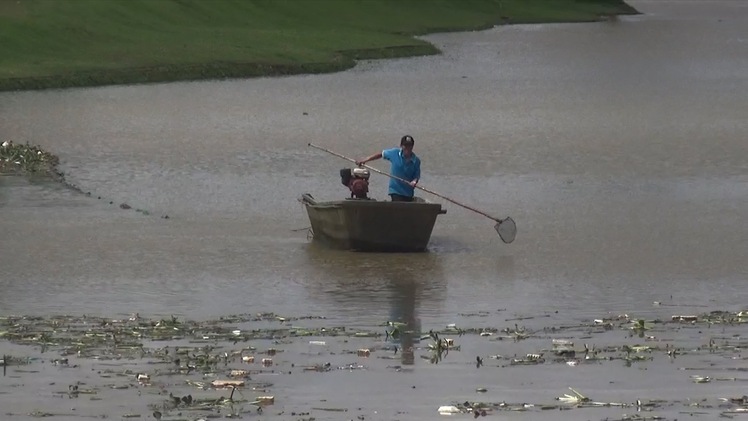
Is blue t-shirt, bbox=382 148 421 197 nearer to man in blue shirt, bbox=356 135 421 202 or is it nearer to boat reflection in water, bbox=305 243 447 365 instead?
man in blue shirt, bbox=356 135 421 202

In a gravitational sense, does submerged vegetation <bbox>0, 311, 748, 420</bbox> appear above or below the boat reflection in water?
below

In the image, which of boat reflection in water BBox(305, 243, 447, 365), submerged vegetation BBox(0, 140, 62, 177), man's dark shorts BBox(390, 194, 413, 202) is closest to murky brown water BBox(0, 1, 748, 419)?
boat reflection in water BBox(305, 243, 447, 365)

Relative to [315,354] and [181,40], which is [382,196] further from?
[181,40]

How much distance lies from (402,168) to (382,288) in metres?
2.81

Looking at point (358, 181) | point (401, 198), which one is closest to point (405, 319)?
point (358, 181)

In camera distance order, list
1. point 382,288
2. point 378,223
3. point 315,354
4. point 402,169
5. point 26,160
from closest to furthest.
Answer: point 315,354, point 382,288, point 378,223, point 402,169, point 26,160

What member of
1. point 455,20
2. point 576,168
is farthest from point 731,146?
point 455,20

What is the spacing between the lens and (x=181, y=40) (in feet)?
208

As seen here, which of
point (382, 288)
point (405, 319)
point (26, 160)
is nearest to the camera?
point (405, 319)

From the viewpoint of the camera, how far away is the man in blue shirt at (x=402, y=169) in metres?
22.1

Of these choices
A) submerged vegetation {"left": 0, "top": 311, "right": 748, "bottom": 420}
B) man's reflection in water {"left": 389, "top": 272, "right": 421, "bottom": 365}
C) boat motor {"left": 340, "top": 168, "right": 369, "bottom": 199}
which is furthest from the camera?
boat motor {"left": 340, "top": 168, "right": 369, "bottom": 199}

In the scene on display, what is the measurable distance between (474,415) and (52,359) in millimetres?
4114

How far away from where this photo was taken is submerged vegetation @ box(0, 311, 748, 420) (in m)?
13.7

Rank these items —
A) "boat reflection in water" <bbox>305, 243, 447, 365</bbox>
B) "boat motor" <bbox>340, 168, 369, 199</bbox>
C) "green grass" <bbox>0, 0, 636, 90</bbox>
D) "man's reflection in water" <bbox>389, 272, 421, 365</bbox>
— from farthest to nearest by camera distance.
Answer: "green grass" <bbox>0, 0, 636, 90</bbox>, "boat motor" <bbox>340, 168, 369, 199</bbox>, "boat reflection in water" <bbox>305, 243, 447, 365</bbox>, "man's reflection in water" <bbox>389, 272, 421, 365</bbox>
